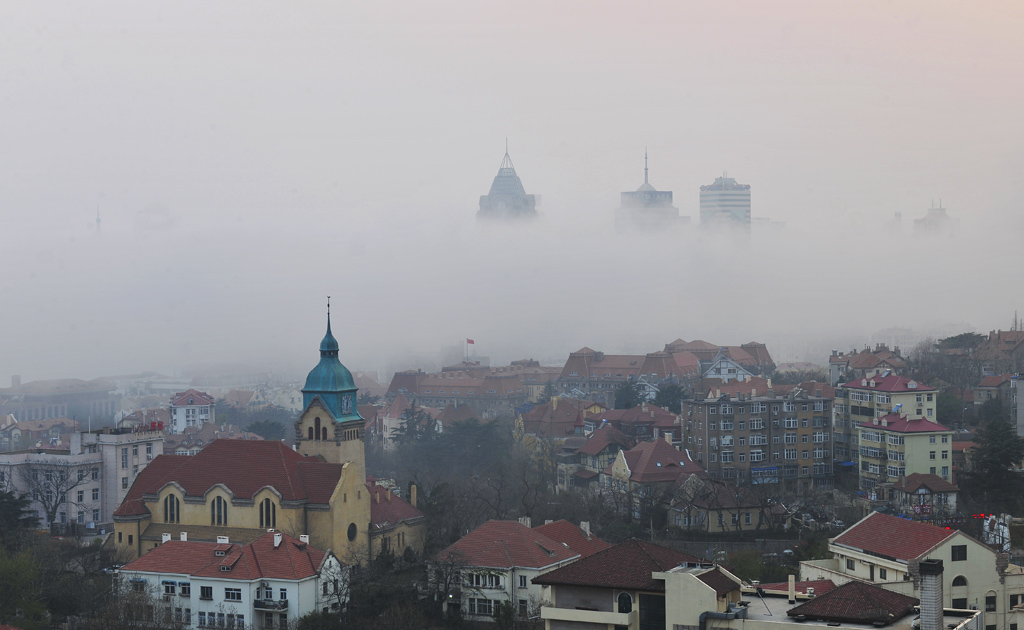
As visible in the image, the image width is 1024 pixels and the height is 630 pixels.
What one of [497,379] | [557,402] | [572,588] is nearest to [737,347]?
[497,379]

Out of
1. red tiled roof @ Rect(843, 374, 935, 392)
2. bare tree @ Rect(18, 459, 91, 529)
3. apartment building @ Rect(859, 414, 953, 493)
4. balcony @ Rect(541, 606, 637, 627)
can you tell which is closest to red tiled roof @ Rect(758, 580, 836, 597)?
balcony @ Rect(541, 606, 637, 627)

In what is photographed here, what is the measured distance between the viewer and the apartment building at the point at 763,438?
92000 mm

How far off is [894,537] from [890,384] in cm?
4142

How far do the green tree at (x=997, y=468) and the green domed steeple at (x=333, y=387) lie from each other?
3888 cm

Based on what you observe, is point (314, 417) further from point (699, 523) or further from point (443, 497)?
point (699, 523)

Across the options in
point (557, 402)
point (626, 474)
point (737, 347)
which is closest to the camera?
point (626, 474)

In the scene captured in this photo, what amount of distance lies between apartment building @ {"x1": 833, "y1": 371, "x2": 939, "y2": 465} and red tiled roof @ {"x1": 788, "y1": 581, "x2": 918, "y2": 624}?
55.0 meters

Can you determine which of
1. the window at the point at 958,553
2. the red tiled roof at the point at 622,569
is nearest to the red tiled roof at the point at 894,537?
the window at the point at 958,553

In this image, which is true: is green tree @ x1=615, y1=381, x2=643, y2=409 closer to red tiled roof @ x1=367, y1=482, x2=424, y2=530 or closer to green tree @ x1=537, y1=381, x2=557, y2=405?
green tree @ x1=537, y1=381, x2=557, y2=405

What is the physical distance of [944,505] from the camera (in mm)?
79000

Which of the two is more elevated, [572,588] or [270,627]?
[572,588]

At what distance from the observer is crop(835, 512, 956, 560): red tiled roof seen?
168ft

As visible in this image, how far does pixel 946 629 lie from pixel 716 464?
57365 millimetres

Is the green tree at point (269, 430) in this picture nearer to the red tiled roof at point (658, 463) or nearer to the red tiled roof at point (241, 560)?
the red tiled roof at point (658, 463)
